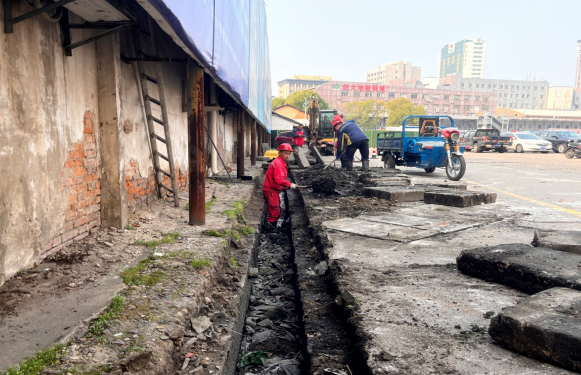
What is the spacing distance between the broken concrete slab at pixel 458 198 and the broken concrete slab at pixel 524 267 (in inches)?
143

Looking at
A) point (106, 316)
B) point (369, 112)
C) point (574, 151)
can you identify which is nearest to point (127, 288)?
point (106, 316)

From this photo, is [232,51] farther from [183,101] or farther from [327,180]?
[327,180]

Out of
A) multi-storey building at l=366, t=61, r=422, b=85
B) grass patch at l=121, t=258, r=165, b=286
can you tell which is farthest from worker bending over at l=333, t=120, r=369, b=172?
multi-storey building at l=366, t=61, r=422, b=85

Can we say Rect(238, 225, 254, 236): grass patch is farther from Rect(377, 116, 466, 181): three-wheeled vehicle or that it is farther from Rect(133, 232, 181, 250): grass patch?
Rect(377, 116, 466, 181): three-wheeled vehicle

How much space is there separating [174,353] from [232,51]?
16.5 ft

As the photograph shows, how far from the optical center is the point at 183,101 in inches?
321

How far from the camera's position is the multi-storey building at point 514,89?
12388 cm

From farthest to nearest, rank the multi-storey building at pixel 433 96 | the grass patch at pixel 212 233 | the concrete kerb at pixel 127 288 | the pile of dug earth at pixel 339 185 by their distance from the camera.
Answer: the multi-storey building at pixel 433 96, the pile of dug earth at pixel 339 185, the grass patch at pixel 212 233, the concrete kerb at pixel 127 288

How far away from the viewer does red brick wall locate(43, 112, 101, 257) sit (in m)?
4.02

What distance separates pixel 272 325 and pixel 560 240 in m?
2.75

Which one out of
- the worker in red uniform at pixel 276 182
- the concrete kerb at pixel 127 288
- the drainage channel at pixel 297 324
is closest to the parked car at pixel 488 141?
the worker in red uniform at pixel 276 182

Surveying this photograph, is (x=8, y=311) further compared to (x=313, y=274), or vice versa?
(x=313, y=274)

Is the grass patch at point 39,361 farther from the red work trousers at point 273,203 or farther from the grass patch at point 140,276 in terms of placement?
the red work trousers at point 273,203

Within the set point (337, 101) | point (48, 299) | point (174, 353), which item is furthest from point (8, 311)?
point (337, 101)
